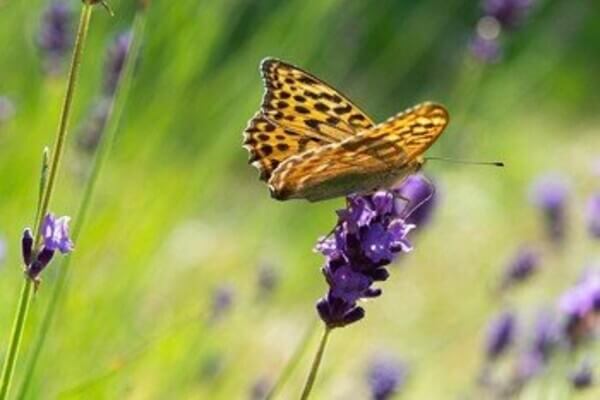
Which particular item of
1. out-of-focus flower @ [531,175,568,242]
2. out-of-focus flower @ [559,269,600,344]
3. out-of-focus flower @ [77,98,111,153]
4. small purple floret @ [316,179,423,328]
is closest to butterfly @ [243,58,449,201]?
small purple floret @ [316,179,423,328]

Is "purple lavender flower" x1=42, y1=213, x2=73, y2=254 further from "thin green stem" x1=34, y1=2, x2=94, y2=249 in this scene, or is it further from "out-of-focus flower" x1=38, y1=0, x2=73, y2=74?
"out-of-focus flower" x1=38, y1=0, x2=73, y2=74

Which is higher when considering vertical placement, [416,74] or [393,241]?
[416,74]

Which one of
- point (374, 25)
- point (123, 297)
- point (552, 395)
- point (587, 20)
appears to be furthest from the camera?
point (587, 20)

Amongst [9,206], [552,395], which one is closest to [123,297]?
[9,206]

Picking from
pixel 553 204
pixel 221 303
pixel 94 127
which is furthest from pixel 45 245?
pixel 553 204

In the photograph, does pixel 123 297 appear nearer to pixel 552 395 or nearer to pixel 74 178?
pixel 74 178

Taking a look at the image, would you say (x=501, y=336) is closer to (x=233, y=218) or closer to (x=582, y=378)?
(x=582, y=378)

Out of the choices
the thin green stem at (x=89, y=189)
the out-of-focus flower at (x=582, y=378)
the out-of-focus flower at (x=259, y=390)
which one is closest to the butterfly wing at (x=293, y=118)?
the thin green stem at (x=89, y=189)
